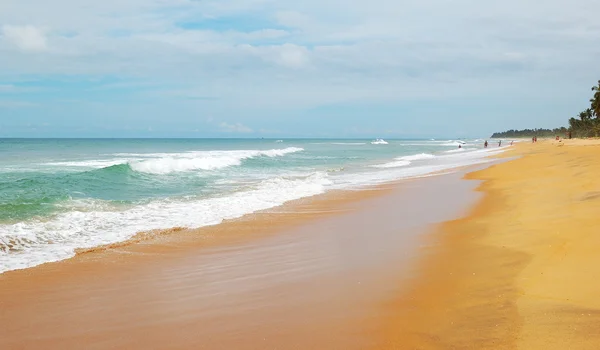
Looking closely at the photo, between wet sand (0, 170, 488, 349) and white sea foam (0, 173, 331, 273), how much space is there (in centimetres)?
74

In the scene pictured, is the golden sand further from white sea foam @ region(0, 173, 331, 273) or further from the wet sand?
white sea foam @ region(0, 173, 331, 273)

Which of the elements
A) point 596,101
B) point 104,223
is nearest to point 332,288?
point 104,223

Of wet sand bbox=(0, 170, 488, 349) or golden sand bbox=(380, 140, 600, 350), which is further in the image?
wet sand bbox=(0, 170, 488, 349)

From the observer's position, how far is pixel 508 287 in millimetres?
5867

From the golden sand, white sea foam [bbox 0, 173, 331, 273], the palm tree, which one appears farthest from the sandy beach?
the palm tree

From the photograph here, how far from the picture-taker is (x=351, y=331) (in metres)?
4.90

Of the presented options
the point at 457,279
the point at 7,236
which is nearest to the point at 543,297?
the point at 457,279

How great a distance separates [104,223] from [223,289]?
246 inches

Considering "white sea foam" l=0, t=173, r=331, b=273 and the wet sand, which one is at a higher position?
"white sea foam" l=0, t=173, r=331, b=273

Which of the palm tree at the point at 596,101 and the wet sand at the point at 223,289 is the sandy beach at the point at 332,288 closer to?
the wet sand at the point at 223,289

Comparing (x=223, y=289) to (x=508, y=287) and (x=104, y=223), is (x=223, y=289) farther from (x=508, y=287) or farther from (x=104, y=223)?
(x=104, y=223)

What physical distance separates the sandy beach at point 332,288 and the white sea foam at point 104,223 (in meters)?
0.77

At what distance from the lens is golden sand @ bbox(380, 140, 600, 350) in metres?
4.50

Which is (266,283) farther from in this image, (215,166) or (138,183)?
(215,166)
